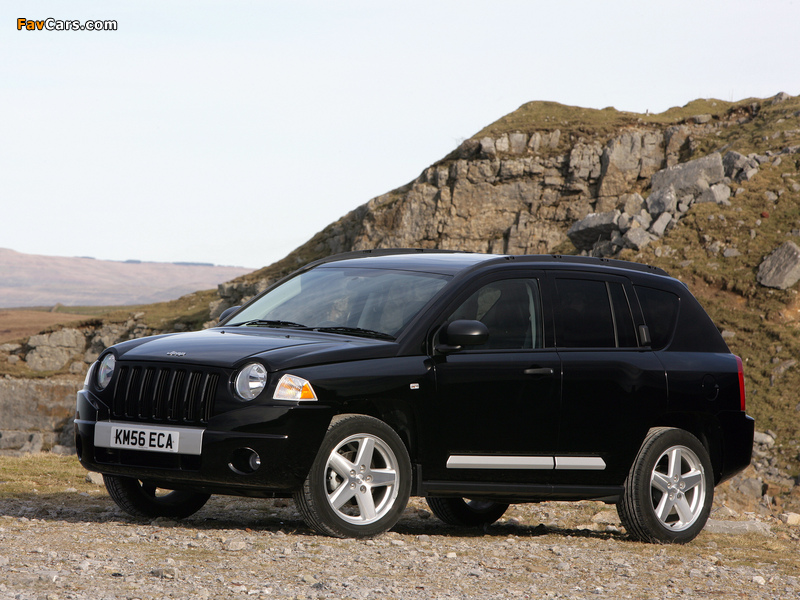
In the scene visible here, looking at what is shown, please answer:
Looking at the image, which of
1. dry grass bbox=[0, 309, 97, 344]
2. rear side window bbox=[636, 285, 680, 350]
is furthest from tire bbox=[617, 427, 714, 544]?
dry grass bbox=[0, 309, 97, 344]

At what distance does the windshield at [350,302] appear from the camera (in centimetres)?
683

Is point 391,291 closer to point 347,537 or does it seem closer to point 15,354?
point 347,537

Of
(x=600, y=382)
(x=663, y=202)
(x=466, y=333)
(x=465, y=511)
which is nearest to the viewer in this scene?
(x=466, y=333)

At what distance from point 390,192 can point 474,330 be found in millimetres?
51729

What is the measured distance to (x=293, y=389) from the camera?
5.98m

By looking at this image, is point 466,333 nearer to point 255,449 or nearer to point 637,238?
point 255,449

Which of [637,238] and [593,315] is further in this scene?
[637,238]

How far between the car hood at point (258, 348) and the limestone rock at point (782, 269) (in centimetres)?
2295

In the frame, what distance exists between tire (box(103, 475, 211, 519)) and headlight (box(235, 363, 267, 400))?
155 centimetres

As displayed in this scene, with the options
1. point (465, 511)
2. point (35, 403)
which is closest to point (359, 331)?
point (465, 511)

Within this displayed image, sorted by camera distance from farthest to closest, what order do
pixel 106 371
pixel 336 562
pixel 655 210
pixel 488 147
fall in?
pixel 488 147, pixel 655 210, pixel 106 371, pixel 336 562

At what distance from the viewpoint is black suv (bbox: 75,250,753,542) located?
602 cm

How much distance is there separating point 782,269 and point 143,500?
2363 cm

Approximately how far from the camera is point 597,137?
53406mm
